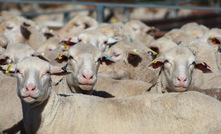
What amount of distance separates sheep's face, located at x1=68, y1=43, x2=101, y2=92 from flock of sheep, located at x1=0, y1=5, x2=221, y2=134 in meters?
0.01

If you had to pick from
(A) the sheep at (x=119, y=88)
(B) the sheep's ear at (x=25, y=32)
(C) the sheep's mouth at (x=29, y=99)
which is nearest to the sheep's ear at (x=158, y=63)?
(A) the sheep at (x=119, y=88)

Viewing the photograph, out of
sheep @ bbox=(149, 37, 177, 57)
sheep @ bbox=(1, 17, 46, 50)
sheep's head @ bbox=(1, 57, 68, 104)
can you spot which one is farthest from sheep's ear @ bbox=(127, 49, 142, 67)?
sheep @ bbox=(1, 17, 46, 50)

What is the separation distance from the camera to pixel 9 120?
4.54 m

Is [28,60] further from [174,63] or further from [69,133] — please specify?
[174,63]

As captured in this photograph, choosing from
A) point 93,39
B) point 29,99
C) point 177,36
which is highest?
point 29,99

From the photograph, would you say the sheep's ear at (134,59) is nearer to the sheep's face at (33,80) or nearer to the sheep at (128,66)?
the sheep at (128,66)

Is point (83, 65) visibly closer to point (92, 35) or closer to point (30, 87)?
point (30, 87)

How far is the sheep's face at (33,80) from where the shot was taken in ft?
11.6

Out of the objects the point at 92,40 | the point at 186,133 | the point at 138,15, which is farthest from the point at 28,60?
the point at 138,15

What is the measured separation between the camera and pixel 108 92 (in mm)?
5508

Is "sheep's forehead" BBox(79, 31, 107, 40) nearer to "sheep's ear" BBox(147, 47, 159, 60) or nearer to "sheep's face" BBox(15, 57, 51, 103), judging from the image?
"sheep's ear" BBox(147, 47, 159, 60)

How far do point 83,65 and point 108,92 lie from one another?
940 mm

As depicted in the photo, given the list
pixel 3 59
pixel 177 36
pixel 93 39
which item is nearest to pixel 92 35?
pixel 93 39

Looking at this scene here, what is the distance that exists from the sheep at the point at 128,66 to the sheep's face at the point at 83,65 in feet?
4.60
